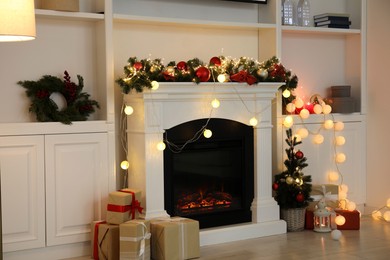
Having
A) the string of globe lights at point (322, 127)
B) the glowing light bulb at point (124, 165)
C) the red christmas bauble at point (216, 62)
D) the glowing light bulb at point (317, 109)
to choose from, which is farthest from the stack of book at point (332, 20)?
the glowing light bulb at point (124, 165)

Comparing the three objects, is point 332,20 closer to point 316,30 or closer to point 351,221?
point 316,30

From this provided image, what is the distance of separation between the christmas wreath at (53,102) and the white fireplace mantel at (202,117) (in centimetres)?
36

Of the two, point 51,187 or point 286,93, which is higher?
point 286,93

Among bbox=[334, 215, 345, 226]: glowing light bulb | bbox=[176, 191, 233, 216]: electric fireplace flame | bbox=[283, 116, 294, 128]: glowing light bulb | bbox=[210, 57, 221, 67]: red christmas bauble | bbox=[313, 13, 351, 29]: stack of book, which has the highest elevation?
bbox=[313, 13, 351, 29]: stack of book

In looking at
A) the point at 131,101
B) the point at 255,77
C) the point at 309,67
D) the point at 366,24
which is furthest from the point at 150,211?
the point at 366,24

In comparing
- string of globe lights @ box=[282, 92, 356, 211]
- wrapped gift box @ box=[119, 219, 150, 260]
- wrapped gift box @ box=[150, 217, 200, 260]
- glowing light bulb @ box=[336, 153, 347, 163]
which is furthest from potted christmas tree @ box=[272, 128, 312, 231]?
wrapped gift box @ box=[119, 219, 150, 260]

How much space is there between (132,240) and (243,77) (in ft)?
5.09

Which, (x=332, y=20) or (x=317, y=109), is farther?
(x=332, y=20)

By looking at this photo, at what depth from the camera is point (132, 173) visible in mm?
4566

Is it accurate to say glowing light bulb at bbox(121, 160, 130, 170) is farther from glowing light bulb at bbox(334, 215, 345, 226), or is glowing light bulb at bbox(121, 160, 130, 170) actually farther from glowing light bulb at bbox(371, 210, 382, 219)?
glowing light bulb at bbox(371, 210, 382, 219)

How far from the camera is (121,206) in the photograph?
416cm

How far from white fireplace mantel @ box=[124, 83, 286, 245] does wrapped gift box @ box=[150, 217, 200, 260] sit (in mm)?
240

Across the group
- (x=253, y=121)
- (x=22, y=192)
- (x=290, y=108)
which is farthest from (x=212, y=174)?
(x=22, y=192)

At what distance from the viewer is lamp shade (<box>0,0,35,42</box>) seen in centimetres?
280
